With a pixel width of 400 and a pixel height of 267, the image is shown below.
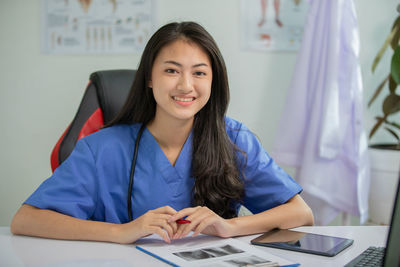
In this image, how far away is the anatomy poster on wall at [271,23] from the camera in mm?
2068

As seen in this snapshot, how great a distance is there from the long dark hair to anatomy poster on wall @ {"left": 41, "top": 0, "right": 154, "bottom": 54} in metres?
0.93

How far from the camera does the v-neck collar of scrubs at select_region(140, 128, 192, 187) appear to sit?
113 centimetres

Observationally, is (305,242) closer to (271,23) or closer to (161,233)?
(161,233)

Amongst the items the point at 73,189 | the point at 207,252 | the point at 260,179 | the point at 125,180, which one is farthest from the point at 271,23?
the point at 207,252

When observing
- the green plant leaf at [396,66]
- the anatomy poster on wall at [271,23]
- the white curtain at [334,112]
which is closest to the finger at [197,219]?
the white curtain at [334,112]

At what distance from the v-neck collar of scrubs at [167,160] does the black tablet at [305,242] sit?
0.30 m

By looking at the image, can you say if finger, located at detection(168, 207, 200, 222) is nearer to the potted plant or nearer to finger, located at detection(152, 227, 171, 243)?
finger, located at detection(152, 227, 171, 243)

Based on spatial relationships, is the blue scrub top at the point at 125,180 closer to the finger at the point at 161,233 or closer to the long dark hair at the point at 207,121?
the long dark hair at the point at 207,121

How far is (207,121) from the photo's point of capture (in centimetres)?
124

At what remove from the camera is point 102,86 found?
4.58ft

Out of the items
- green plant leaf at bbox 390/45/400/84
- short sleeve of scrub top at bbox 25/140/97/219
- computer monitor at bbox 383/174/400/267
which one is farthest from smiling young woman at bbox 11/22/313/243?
green plant leaf at bbox 390/45/400/84

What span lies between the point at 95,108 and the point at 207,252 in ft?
2.46

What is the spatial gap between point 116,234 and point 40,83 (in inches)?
55.9

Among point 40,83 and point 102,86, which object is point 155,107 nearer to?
point 102,86
